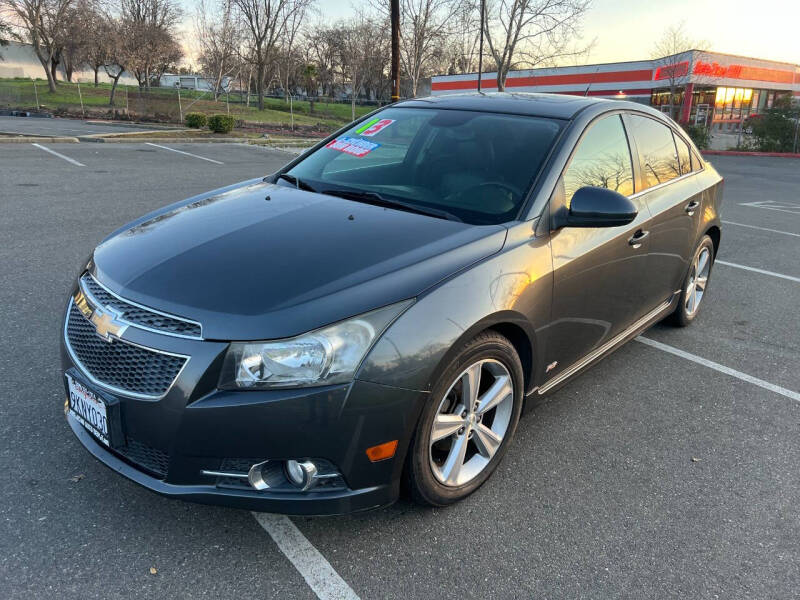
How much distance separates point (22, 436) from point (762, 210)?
12.7 m

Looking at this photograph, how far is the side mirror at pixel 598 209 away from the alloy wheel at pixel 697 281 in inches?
85.9

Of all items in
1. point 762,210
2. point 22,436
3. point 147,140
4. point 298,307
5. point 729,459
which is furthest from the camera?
point 147,140

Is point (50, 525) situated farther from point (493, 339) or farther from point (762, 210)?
point (762, 210)

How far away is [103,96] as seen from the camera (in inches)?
1628

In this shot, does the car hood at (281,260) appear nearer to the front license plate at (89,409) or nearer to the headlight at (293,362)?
the headlight at (293,362)

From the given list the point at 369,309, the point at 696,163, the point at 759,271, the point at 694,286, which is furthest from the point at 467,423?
the point at 759,271

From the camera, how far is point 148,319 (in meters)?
2.25

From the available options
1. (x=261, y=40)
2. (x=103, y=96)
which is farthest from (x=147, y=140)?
(x=261, y=40)

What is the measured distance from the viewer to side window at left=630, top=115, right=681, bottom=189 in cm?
392

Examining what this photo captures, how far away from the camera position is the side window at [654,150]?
3.92 metres

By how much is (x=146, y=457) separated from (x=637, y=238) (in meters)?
2.84

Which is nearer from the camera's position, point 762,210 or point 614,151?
point 614,151

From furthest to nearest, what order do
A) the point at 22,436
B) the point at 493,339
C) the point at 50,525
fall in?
Answer: the point at 22,436 < the point at 493,339 < the point at 50,525

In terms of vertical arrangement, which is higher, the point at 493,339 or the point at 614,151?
the point at 614,151
